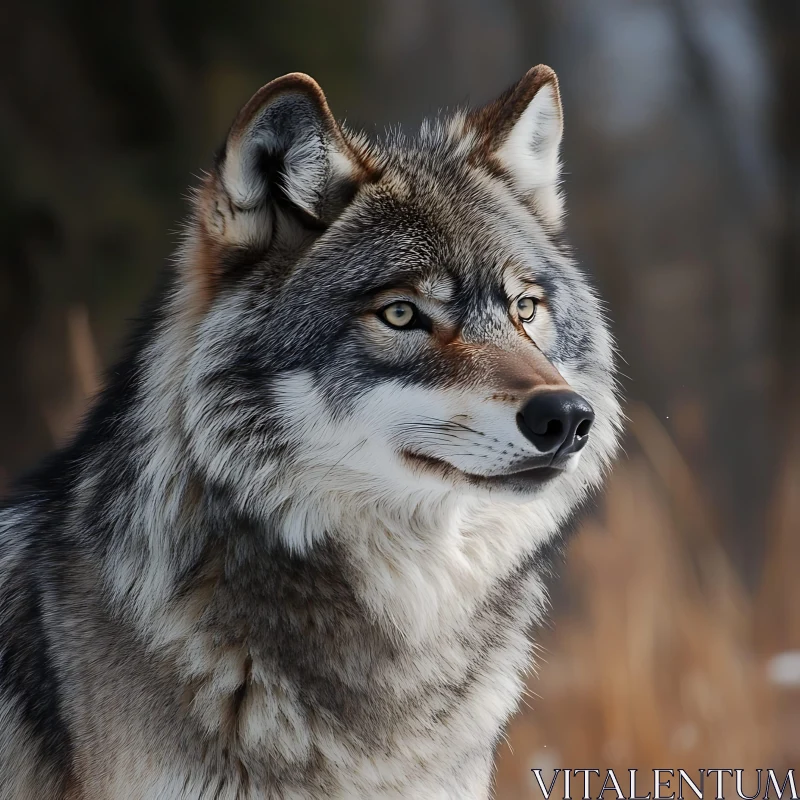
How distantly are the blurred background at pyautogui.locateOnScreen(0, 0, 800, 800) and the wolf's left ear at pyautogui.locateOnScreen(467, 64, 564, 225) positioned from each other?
165 cm

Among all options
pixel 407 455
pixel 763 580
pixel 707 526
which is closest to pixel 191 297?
pixel 407 455

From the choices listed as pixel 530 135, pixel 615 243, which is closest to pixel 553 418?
pixel 530 135

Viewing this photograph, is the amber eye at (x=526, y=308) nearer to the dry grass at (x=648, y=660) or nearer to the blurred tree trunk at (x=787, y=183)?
the dry grass at (x=648, y=660)

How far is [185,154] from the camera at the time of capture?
598 cm

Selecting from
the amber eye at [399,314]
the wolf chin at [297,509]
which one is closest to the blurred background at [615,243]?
the wolf chin at [297,509]

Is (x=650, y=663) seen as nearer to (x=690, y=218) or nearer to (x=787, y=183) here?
(x=690, y=218)

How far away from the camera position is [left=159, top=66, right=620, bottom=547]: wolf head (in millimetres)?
1866

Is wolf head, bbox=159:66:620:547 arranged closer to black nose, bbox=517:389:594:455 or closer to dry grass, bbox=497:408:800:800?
black nose, bbox=517:389:594:455

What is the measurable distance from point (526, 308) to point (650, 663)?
2.80 metres

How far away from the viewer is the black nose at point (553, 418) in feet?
5.65

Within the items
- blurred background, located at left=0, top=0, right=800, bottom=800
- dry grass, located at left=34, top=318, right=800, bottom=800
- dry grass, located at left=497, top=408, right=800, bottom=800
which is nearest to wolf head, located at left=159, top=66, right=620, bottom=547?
blurred background, located at left=0, top=0, right=800, bottom=800

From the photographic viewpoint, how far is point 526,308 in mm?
2148

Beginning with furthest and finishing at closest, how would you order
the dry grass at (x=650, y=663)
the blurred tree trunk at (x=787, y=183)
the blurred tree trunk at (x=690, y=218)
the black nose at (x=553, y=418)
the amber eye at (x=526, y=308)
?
1. the blurred tree trunk at (x=690, y=218)
2. the blurred tree trunk at (x=787, y=183)
3. the dry grass at (x=650, y=663)
4. the amber eye at (x=526, y=308)
5. the black nose at (x=553, y=418)

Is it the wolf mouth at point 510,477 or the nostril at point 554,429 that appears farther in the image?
the wolf mouth at point 510,477
